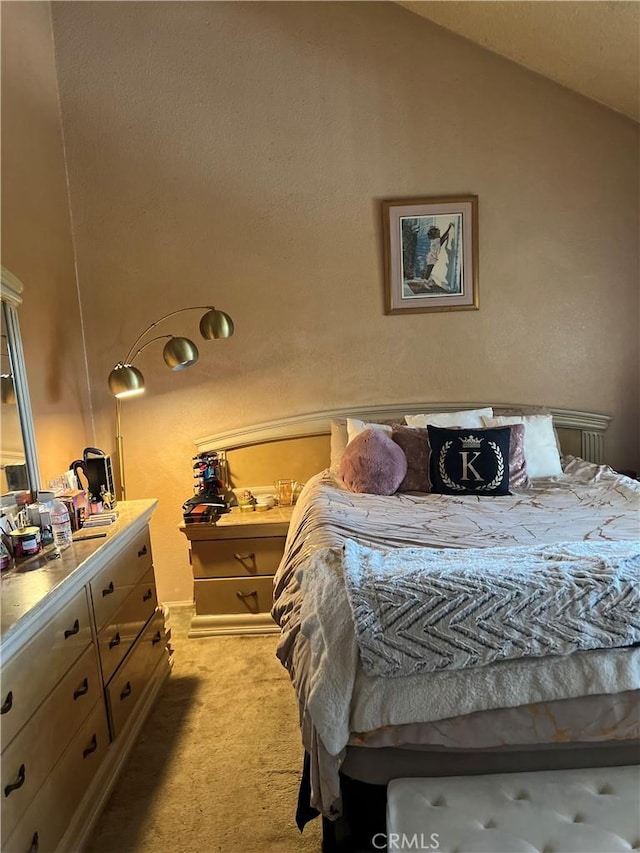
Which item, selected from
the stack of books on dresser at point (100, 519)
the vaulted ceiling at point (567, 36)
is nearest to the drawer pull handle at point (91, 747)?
the stack of books on dresser at point (100, 519)

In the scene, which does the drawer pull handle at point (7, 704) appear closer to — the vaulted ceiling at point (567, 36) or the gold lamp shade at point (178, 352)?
the gold lamp shade at point (178, 352)

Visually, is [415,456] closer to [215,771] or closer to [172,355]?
[172,355]

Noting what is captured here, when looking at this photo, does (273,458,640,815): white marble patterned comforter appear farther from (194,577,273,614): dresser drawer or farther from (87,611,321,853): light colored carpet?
(194,577,273,614): dresser drawer

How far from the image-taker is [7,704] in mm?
1196

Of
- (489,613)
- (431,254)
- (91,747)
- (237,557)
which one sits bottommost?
(91,747)

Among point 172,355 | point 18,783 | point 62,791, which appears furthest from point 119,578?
point 172,355

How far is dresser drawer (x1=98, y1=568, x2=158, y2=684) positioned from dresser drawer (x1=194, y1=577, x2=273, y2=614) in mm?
430

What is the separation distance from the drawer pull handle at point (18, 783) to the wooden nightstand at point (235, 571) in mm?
1504

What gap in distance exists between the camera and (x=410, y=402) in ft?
10.5

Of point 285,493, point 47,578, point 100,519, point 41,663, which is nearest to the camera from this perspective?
point 41,663

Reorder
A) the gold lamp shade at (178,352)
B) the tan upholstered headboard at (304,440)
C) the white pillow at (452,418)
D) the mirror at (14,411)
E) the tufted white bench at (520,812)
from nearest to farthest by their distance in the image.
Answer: the tufted white bench at (520,812) < the mirror at (14,411) < the gold lamp shade at (178,352) < the white pillow at (452,418) < the tan upholstered headboard at (304,440)

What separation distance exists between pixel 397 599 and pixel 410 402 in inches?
78.3

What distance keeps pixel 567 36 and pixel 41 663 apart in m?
3.32

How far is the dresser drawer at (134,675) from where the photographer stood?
71.7 inches
